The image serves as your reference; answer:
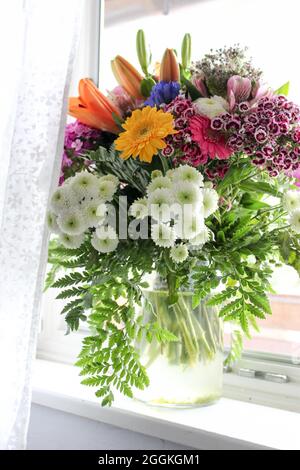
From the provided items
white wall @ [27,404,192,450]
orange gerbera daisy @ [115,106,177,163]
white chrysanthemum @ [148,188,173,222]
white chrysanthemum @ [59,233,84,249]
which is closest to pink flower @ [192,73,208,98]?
orange gerbera daisy @ [115,106,177,163]

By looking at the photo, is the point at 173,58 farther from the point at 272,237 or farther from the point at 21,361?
the point at 21,361

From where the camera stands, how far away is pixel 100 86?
1.38 m

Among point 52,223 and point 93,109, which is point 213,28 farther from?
point 52,223

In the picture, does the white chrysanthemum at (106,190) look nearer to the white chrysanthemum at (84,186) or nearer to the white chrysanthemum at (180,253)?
the white chrysanthemum at (84,186)

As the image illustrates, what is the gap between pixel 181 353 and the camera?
96 centimetres

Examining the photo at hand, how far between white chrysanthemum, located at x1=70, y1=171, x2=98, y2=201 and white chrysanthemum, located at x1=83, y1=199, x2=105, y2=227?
0.05 ft

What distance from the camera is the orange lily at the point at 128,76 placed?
961 millimetres

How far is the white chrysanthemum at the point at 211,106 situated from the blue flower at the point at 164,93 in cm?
6

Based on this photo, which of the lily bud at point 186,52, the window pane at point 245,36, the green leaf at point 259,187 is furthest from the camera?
the window pane at point 245,36

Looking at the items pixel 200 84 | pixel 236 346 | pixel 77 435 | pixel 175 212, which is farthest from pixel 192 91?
pixel 77 435

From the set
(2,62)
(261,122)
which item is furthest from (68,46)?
(261,122)

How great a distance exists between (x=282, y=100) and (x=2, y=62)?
1.50ft

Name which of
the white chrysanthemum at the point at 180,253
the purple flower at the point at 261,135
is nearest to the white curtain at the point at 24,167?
the white chrysanthemum at the point at 180,253

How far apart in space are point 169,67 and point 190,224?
301 millimetres
